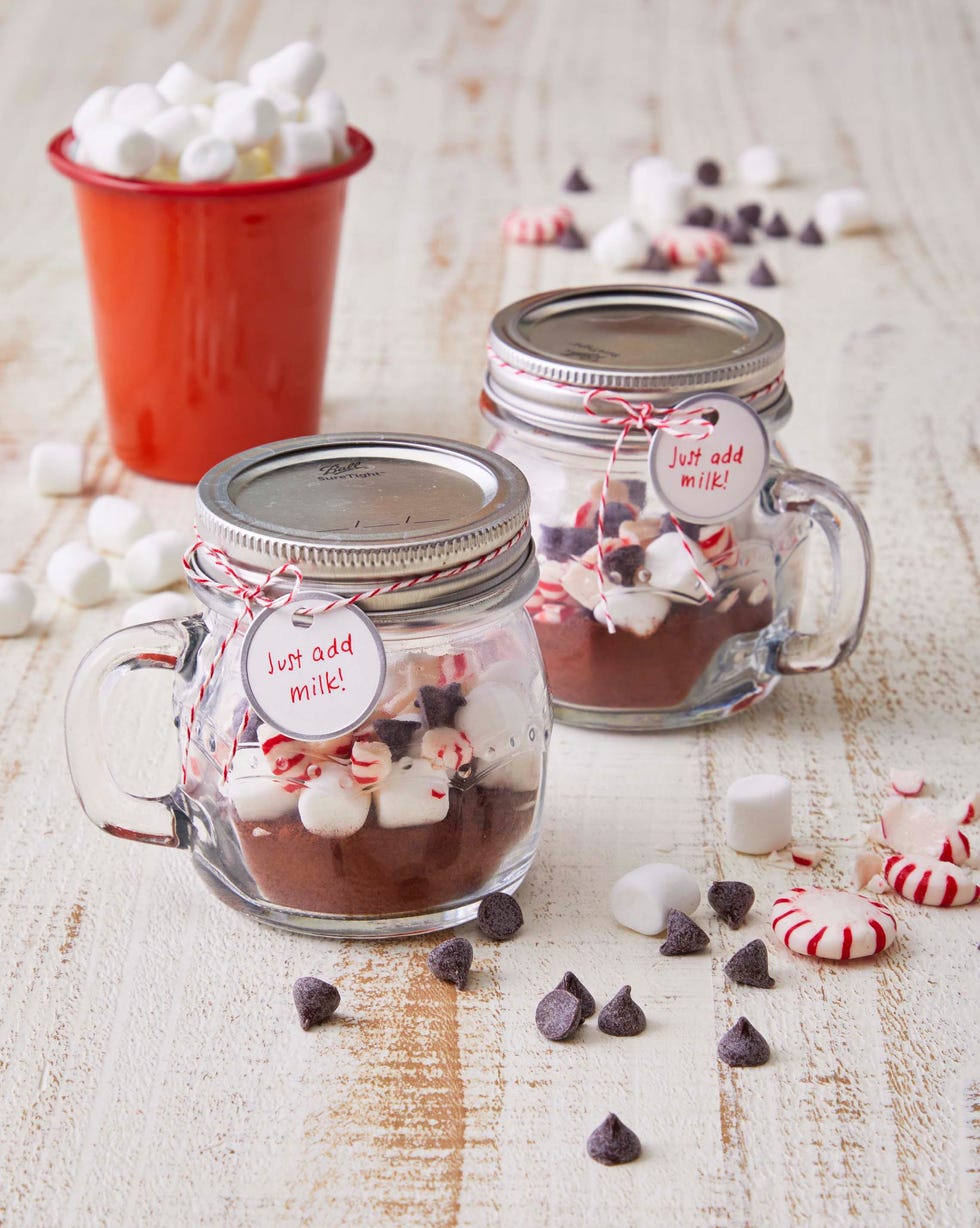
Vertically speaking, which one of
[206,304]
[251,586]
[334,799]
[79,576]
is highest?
[251,586]

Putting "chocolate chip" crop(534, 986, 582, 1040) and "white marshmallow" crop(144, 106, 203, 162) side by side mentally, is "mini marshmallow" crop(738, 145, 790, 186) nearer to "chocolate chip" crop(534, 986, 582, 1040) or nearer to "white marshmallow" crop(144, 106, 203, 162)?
"white marshmallow" crop(144, 106, 203, 162)

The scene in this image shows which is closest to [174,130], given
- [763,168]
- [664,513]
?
[664,513]

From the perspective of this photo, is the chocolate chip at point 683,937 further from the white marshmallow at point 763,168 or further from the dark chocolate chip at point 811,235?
the white marshmallow at point 763,168

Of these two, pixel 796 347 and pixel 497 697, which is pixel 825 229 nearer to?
pixel 796 347

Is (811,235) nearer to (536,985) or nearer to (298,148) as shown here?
(298,148)

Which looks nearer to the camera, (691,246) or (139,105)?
(139,105)

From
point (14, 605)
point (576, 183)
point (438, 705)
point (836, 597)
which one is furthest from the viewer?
point (576, 183)

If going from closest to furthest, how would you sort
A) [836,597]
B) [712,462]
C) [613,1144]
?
[613,1144], [712,462], [836,597]

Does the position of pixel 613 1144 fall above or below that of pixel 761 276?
above

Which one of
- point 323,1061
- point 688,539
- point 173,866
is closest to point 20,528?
point 173,866
